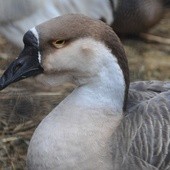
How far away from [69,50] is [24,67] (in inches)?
7.7

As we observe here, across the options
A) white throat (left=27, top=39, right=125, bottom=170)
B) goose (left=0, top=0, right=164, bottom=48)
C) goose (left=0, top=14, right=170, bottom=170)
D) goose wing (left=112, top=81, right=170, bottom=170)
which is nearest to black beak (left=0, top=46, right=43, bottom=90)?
goose (left=0, top=14, right=170, bottom=170)

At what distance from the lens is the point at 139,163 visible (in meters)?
2.84

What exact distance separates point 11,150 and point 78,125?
842 mm

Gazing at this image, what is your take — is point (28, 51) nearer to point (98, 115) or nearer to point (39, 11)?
point (98, 115)

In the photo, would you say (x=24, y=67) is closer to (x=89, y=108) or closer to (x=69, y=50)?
(x=69, y=50)

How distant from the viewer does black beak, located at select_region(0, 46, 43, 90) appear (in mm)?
2818

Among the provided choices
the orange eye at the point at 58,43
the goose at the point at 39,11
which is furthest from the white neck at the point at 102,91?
the goose at the point at 39,11

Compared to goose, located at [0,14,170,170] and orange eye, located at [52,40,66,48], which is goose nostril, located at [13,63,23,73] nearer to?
goose, located at [0,14,170,170]

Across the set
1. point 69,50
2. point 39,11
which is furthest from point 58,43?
point 39,11

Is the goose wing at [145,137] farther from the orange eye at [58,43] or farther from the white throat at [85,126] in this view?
the orange eye at [58,43]

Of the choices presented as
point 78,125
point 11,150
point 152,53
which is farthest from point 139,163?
point 152,53

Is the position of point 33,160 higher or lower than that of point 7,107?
higher

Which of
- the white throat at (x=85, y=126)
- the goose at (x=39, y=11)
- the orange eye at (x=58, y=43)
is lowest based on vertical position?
the goose at (x=39, y=11)

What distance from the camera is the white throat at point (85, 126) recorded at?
286 centimetres
